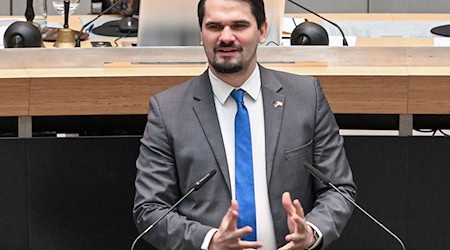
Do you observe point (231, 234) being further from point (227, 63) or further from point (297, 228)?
point (227, 63)

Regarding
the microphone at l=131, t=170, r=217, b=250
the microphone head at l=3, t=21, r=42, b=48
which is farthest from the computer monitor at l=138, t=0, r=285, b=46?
the microphone at l=131, t=170, r=217, b=250

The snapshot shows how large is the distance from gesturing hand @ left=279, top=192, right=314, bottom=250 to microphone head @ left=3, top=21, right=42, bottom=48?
135 cm

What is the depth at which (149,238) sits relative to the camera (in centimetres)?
246

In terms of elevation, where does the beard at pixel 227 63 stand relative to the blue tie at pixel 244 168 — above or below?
above

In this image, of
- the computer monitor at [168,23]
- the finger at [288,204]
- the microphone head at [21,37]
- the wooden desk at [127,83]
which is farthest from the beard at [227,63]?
the microphone head at [21,37]

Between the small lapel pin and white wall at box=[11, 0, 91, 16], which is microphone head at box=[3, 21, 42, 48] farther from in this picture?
white wall at box=[11, 0, 91, 16]

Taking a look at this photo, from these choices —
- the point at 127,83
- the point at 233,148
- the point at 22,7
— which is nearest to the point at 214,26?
the point at 233,148

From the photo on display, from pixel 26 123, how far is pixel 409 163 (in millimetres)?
1041

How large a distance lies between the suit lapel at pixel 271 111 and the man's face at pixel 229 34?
0.44 feet

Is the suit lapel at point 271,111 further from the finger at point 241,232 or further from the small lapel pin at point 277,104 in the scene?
the finger at point 241,232

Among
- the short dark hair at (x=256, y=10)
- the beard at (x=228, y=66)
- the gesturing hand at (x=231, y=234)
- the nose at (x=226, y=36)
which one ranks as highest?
the short dark hair at (x=256, y=10)

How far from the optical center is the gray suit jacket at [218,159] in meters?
2.46

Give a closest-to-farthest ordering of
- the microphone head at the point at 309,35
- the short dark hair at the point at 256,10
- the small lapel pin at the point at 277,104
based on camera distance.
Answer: the short dark hair at the point at 256,10, the small lapel pin at the point at 277,104, the microphone head at the point at 309,35

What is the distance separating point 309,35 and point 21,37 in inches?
33.8
